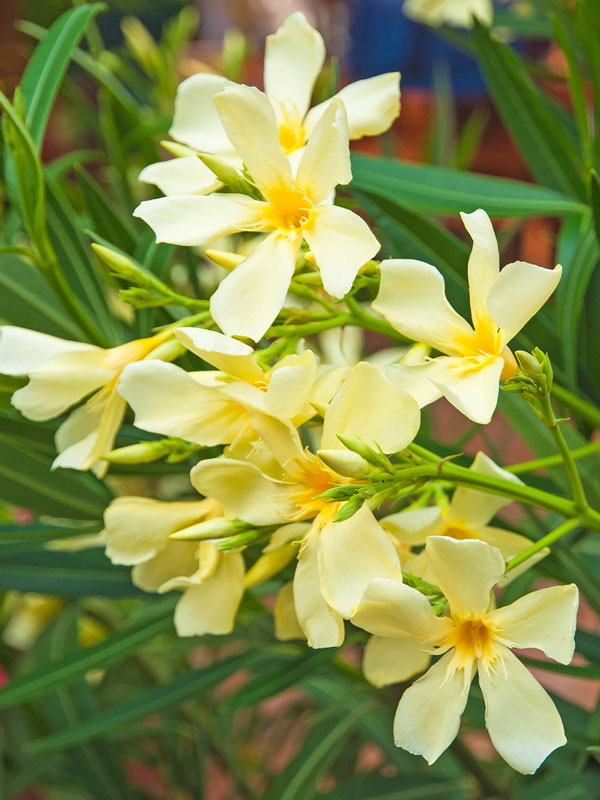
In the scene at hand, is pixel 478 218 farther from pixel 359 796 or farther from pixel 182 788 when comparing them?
pixel 182 788

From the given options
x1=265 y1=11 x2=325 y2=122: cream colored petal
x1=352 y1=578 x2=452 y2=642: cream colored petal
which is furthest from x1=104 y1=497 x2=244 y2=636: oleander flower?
x1=265 y1=11 x2=325 y2=122: cream colored petal

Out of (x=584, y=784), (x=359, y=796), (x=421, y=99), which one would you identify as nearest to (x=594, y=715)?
(x=584, y=784)

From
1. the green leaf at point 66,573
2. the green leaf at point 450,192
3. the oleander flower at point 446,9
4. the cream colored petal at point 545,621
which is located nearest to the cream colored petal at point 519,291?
the cream colored petal at point 545,621

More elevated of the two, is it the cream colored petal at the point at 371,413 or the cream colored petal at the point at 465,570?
the cream colored petal at the point at 371,413

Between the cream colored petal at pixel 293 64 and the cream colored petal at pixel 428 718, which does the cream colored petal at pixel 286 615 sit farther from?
the cream colored petal at pixel 293 64

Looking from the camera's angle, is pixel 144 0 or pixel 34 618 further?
pixel 144 0

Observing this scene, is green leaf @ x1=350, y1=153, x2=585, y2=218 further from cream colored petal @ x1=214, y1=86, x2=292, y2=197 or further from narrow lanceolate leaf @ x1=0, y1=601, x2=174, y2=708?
narrow lanceolate leaf @ x1=0, y1=601, x2=174, y2=708
